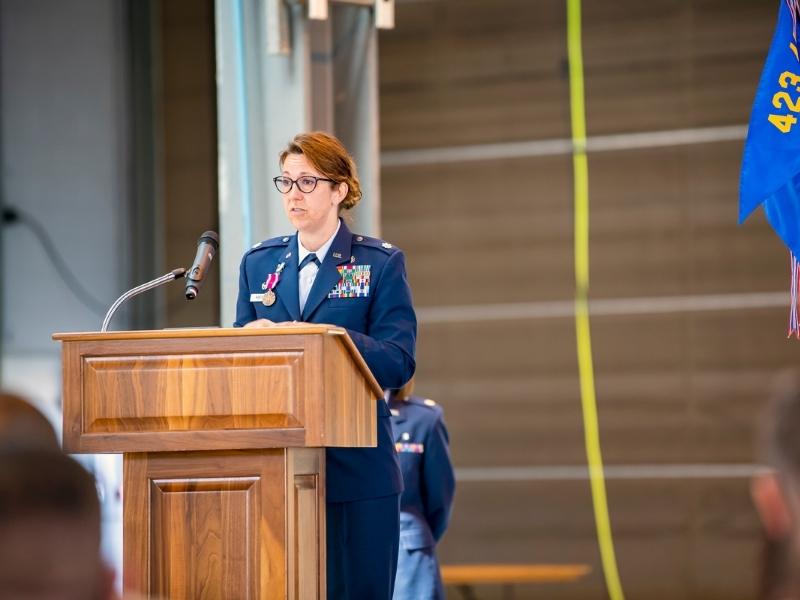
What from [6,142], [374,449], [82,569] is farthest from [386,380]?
[6,142]

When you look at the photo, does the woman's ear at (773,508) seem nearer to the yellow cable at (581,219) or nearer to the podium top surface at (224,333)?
the podium top surface at (224,333)

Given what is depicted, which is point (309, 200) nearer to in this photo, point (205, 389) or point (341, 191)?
point (341, 191)

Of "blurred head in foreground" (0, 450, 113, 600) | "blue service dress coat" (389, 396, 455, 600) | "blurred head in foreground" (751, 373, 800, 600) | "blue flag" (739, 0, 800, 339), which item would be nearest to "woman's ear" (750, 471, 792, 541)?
"blurred head in foreground" (751, 373, 800, 600)

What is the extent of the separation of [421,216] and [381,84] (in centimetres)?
65

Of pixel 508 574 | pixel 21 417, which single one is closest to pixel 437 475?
pixel 508 574

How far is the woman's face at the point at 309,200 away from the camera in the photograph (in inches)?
108

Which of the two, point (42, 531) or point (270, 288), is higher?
point (270, 288)

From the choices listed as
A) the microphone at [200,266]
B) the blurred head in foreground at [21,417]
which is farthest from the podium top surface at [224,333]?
the blurred head in foreground at [21,417]

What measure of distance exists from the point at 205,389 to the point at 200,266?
35 centimetres

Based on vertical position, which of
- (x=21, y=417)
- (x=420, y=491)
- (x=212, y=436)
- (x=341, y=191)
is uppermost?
(x=341, y=191)

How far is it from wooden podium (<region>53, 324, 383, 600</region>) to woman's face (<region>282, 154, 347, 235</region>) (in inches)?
16.8

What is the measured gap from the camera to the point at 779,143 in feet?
11.7

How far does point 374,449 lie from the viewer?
8.96ft

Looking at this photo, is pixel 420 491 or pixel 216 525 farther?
pixel 420 491
